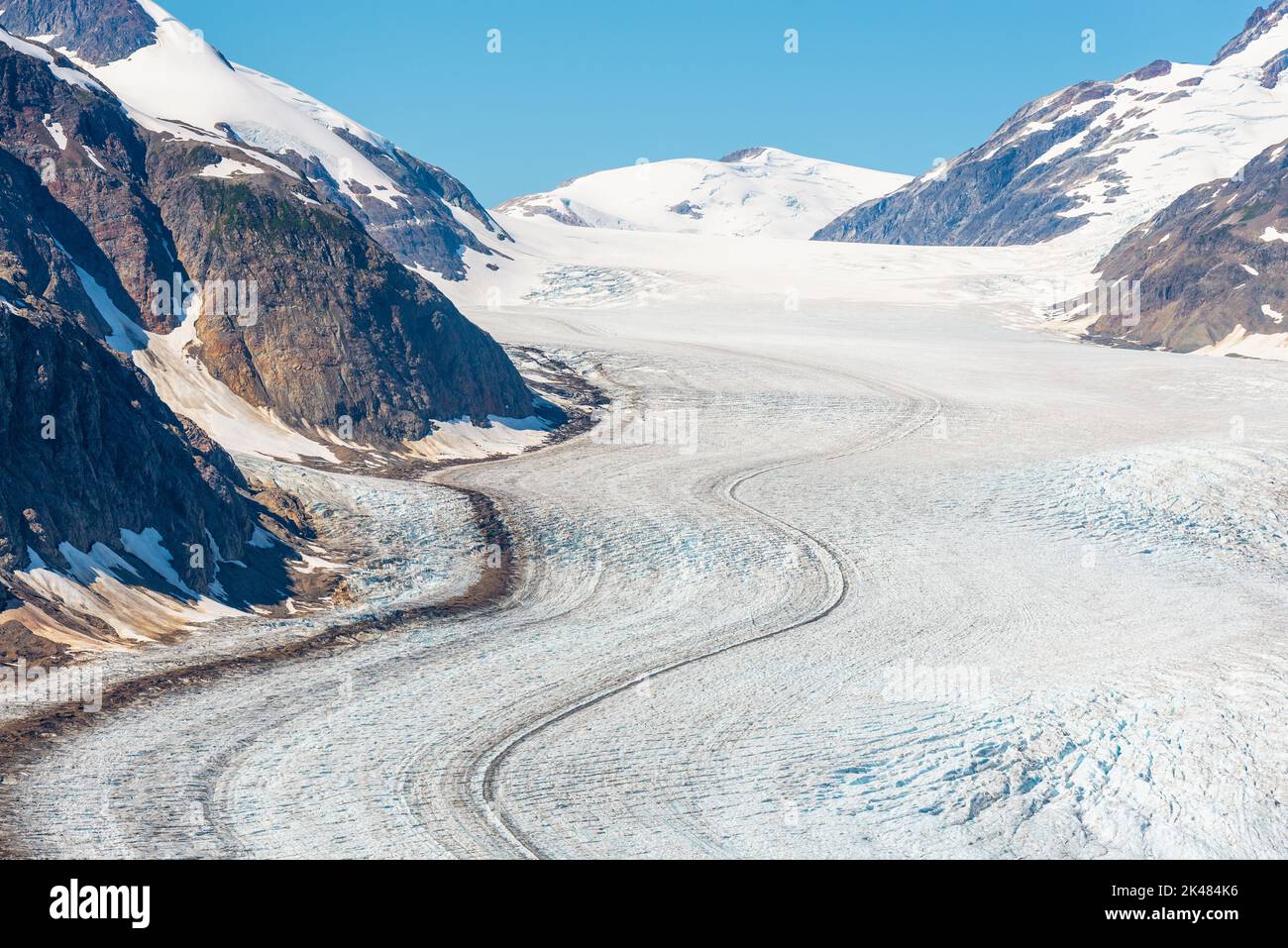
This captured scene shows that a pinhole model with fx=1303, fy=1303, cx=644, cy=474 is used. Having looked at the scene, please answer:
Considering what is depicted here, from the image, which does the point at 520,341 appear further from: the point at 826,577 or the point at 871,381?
the point at 826,577

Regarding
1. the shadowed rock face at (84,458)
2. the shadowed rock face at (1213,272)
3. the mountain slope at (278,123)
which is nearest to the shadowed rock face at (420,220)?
the mountain slope at (278,123)

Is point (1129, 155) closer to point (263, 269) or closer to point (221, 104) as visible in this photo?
point (221, 104)

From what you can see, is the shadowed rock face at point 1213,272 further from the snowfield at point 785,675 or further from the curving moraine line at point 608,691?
the curving moraine line at point 608,691

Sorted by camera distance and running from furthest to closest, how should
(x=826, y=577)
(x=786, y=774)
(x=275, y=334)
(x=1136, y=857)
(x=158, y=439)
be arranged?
(x=275, y=334), (x=826, y=577), (x=158, y=439), (x=786, y=774), (x=1136, y=857)

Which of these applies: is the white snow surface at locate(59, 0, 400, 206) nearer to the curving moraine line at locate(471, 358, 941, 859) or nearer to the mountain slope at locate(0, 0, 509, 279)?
the mountain slope at locate(0, 0, 509, 279)

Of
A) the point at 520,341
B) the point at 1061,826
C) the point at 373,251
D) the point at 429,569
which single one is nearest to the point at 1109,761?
the point at 1061,826

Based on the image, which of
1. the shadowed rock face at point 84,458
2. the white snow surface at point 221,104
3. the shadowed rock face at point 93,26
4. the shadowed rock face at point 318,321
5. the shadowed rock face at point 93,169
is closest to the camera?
the shadowed rock face at point 84,458
